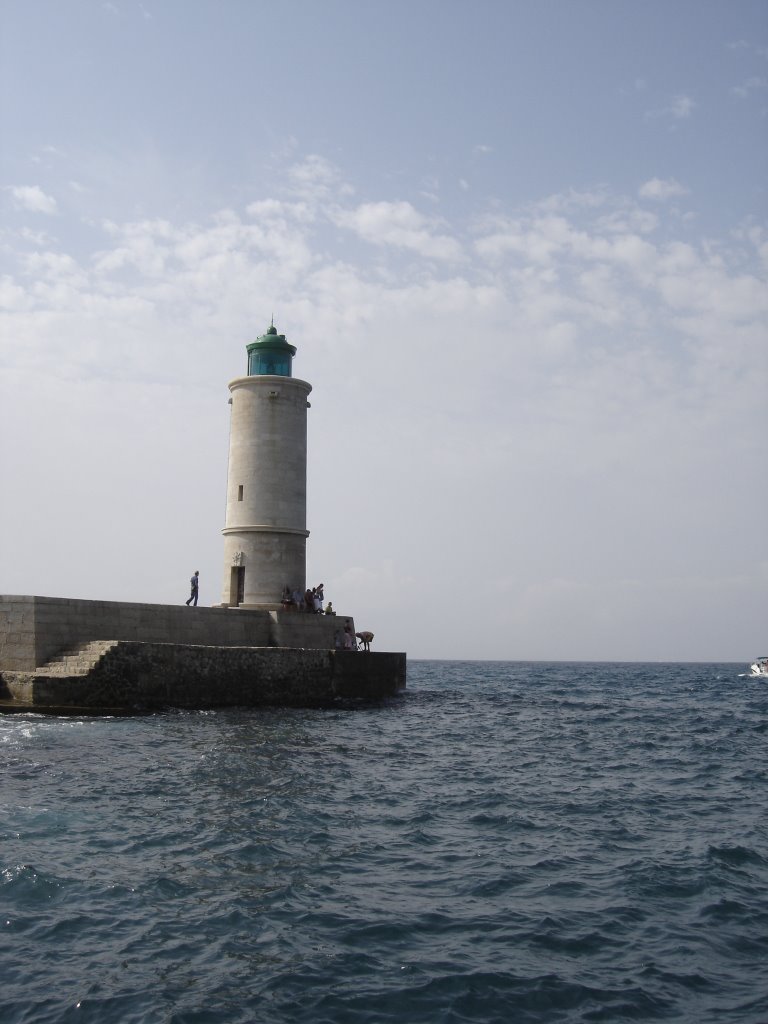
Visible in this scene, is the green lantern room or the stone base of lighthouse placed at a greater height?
the green lantern room

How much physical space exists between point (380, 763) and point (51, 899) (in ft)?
24.8

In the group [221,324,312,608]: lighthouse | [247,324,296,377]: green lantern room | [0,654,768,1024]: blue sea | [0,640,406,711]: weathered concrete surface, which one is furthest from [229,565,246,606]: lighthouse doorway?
[0,654,768,1024]: blue sea

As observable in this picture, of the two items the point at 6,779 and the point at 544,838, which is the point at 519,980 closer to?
the point at 544,838

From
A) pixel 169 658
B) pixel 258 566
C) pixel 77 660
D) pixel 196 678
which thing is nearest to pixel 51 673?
pixel 77 660

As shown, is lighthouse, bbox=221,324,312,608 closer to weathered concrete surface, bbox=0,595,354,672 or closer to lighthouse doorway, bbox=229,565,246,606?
lighthouse doorway, bbox=229,565,246,606

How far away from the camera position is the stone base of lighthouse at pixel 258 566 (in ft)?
86.5

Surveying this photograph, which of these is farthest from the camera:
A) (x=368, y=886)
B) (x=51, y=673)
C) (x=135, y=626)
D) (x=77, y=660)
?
(x=135, y=626)

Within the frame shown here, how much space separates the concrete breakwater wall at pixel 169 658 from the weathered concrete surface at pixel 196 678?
0.07ft

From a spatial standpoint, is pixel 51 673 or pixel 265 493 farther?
pixel 265 493

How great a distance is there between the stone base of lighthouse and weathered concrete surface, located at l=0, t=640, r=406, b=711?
9.90 feet

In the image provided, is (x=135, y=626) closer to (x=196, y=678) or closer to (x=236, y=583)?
(x=196, y=678)

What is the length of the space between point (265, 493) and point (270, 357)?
4275mm

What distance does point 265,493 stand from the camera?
2641 centimetres

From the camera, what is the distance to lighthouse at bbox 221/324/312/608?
2639 cm
